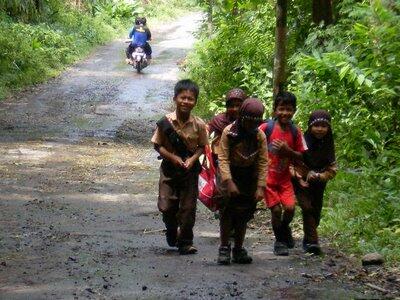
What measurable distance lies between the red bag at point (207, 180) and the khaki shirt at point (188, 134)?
132 millimetres

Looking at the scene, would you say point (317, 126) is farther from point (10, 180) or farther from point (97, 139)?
point (97, 139)

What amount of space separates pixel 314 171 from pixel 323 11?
6247 mm

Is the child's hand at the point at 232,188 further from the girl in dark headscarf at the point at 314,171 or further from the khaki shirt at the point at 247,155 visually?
the girl in dark headscarf at the point at 314,171

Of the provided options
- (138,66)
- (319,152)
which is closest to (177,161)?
(319,152)

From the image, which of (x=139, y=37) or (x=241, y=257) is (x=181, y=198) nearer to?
(x=241, y=257)

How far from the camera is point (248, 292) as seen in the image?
5379 millimetres

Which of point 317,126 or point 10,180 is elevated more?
point 317,126

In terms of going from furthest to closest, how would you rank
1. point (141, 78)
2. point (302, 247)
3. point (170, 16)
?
1. point (170, 16)
2. point (141, 78)
3. point (302, 247)

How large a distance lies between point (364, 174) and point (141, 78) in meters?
17.2

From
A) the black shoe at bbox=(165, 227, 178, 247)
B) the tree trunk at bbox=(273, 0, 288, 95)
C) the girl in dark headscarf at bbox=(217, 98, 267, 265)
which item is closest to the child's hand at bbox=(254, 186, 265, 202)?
the girl in dark headscarf at bbox=(217, 98, 267, 265)

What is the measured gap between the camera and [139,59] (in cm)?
2583

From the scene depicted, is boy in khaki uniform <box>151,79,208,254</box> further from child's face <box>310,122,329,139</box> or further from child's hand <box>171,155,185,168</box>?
child's face <box>310,122,329,139</box>

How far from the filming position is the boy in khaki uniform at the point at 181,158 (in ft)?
22.1

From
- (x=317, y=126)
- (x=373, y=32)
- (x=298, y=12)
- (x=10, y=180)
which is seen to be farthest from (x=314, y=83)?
(x=10, y=180)
